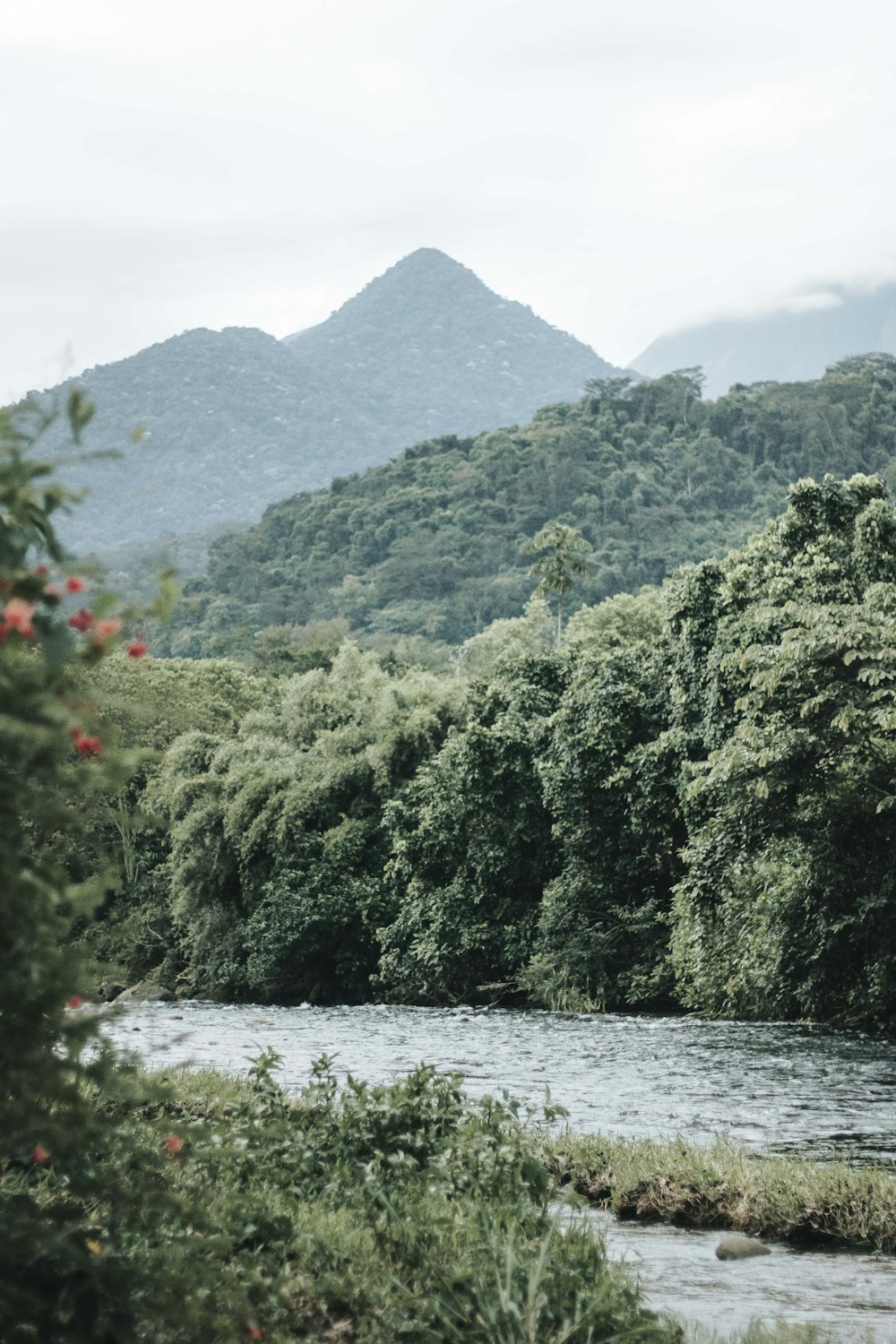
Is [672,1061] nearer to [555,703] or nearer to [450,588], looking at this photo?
[555,703]

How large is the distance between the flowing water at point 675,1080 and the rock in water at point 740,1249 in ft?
0.31

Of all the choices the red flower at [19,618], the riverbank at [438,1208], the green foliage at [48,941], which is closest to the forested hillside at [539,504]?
the riverbank at [438,1208]

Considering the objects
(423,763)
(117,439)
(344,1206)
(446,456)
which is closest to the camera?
(117,439)

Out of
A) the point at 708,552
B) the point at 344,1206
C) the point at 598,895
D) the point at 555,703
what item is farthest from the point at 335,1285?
the point at 708,552

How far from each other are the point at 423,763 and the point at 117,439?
37220 mm

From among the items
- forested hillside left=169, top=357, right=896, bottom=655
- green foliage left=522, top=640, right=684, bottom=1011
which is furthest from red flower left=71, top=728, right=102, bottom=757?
forested hillside left=169, top=357, right=896, bottom=655

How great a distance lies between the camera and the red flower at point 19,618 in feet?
11.6

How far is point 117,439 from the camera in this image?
4246mm

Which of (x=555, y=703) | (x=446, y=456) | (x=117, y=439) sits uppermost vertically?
(x=446, y=456)

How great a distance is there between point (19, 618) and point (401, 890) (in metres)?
37.1

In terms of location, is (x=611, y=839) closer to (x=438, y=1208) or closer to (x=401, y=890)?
(x=401, y=890)

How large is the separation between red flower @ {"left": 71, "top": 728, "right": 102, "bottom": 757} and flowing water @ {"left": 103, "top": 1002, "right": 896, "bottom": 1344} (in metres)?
0.90

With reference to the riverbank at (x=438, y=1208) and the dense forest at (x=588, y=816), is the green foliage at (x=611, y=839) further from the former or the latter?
the riverbank at (x=438, y=1208)

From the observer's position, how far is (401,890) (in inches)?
1578
